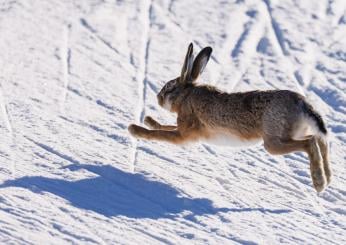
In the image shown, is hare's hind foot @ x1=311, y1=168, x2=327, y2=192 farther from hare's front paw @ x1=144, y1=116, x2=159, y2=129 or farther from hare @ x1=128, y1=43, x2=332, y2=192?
hare's front paw @ x1=144, y1=116, x2=159, y2=129

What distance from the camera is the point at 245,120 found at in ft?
25.2

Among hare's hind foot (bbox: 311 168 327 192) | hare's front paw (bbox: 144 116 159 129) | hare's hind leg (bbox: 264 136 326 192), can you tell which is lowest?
hare's front paw (bbox: 144 116 159 129)

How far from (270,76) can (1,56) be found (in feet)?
12.6

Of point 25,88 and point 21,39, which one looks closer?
point 25,88

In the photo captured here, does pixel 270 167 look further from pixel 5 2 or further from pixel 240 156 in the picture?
pixel 5 2

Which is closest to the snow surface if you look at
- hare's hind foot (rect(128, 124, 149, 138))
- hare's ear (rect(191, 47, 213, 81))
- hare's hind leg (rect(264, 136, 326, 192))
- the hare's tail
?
hare's hind foot (rect(128, 124, 149, 138))

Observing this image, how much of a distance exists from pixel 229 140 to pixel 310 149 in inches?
38.6

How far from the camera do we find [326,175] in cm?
759

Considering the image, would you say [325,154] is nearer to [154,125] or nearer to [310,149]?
[310,149]

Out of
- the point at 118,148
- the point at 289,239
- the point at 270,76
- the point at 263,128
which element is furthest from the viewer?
the point at 270,76

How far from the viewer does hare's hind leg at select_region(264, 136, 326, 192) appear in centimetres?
738

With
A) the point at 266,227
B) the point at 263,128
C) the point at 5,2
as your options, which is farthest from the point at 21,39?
the point at 266,227

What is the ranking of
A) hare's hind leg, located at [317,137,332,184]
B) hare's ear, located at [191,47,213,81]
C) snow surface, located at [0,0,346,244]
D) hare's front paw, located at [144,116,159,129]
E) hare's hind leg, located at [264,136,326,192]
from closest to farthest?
1. snow surface, located at [0,0,346,244]
2. hare's hind leg, located at [264,136,326,192]
3. hare's hind leg, located at [317,137,332,184]
4. hare's ear, located at [191,47,213,81]
5. hare's front paw, located at [144,116,159,129]

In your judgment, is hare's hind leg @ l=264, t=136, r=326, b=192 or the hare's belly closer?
hare's hind leg @ l=264, t=136, r=326, b=192
